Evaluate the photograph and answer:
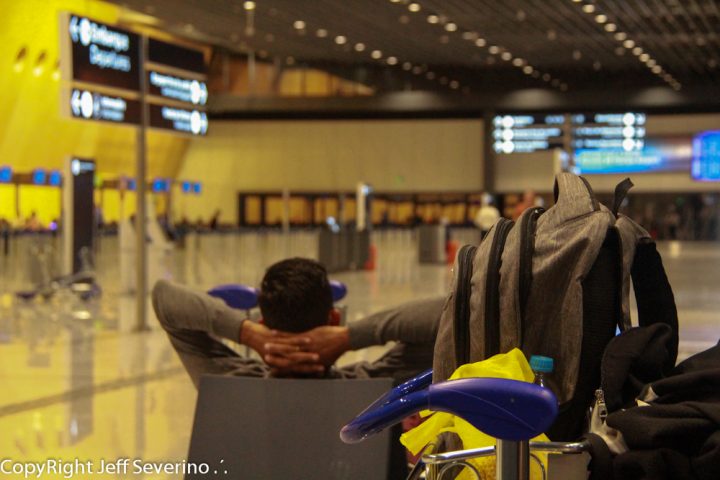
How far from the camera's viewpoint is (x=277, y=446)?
9.87 feet

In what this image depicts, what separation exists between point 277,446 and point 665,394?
1.19 meters

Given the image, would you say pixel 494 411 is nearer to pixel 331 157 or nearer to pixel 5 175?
pixel 5 175

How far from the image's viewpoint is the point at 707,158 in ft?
111

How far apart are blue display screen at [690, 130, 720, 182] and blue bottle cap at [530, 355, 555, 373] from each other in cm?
3194

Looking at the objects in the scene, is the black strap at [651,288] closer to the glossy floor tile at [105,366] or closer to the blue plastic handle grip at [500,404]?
the blue plastic handle grip at [500,404]

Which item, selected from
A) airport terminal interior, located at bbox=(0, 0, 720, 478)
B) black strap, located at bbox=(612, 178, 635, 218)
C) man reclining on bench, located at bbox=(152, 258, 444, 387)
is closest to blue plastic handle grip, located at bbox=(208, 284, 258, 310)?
airport terminal interior, located at bbox=(0, 0, 720, 478)

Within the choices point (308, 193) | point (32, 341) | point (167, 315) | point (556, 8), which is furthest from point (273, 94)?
point (167, 315)

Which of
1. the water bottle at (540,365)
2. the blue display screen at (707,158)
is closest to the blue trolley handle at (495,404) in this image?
the water bottle at (540,365)

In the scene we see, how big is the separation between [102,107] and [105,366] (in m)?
3.16

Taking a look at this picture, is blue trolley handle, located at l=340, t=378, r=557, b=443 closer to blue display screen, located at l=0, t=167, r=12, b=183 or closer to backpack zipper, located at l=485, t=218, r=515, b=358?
backpack zipper, located at l=485, t=218, r=515, b=358

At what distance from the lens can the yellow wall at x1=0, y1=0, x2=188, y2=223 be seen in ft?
88.3

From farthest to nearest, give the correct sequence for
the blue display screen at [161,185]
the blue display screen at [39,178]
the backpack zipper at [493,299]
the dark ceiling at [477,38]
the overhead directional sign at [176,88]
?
the blue display screen at [161,185]
the dark ceiling at [477,38]
the blue display screen at [39,178]
the overhead directional sign at [176,88]
the backpack zipper at [493,299]

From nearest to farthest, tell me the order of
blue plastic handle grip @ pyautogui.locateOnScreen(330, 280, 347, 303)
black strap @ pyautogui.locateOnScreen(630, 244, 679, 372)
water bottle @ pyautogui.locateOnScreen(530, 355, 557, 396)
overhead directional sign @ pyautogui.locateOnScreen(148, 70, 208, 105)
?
water bottle @ pyautogui.locateOnScreen(530, 355, 557, 396)
black strap @ pyautogui.locateOnScreen(630, 244, 679, 372)
blue plastic handle grip @ pyautogui.locateOnScreen(330, 280, 347, 303)
overhead directional sign @ pyautogui.locateOnScreen(148, 70, 208, 105)

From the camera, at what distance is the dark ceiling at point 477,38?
24.5 m
